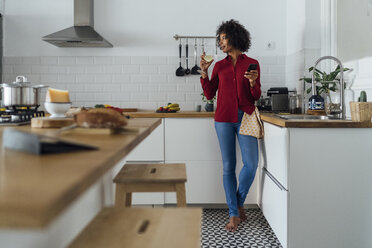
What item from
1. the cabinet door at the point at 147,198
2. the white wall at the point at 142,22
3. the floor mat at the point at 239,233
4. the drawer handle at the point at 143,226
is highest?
the white wall at the point at 142,22

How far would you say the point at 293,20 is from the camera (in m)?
3.67

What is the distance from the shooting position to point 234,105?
9.45 feet

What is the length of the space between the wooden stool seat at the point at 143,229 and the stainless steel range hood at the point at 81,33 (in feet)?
8.90

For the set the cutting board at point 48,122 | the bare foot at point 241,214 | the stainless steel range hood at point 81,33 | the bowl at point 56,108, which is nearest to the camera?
the cutting board at point 48,122

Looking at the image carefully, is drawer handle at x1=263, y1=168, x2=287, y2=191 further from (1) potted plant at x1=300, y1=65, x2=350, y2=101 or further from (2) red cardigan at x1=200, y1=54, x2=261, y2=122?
(1) potted plant at x1=300, y1=65, x2=350, y2=101

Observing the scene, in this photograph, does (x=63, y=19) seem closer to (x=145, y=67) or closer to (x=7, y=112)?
(x=145, y=67)

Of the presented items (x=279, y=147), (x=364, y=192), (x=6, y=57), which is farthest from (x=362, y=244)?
(x=6, y=57)

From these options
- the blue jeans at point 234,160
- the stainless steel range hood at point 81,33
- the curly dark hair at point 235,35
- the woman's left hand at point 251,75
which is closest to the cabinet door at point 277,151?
the blue jeans at point 234,160

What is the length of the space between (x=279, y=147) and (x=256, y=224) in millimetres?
940

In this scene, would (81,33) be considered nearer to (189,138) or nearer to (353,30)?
(189,138)

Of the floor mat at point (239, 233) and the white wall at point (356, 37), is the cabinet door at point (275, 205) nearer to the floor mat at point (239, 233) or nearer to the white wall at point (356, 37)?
the floor mat at point (239, 233)

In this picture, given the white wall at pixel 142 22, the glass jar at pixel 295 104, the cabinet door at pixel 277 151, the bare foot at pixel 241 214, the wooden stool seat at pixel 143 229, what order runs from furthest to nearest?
the white wall at pixel 142 22 < the glass jar at pixel 295 104 < the bare foot at pixel 241 214 < the cabinet door at pixel 277 151 < the wooden stool seat at pixel 143 229

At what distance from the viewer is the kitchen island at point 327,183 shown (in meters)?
2.14

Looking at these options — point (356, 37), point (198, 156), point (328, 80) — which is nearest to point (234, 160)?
point (198, 156)
